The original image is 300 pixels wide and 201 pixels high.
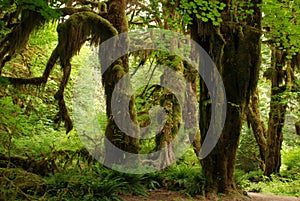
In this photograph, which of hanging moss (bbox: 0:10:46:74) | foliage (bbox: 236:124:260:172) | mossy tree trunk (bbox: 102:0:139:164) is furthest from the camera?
foliage (bbox: 236:124:260:172)

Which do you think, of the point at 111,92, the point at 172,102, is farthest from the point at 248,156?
the point at 111,92

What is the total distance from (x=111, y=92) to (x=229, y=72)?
9.64 ft

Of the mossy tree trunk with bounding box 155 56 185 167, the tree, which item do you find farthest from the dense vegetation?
the tree

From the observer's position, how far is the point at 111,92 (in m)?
7.46

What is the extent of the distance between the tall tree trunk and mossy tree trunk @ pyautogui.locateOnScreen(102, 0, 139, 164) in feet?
5.80

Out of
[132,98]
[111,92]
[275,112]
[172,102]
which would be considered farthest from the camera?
[275,112]

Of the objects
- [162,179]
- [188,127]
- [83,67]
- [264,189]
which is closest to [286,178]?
[264,189]

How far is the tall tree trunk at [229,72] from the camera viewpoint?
7.31 metres

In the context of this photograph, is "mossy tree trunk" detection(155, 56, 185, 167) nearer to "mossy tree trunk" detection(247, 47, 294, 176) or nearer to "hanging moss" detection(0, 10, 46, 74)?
"mossy tree trunk" detection(247, 47, 294, 176)

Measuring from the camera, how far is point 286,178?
12344 millimetres

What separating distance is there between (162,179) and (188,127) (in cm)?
237

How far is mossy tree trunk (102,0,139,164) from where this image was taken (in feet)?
24.5

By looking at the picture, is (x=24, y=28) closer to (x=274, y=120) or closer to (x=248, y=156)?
(x=274, y=120)

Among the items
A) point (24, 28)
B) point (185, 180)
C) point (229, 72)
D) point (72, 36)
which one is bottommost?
point (185, 180)
